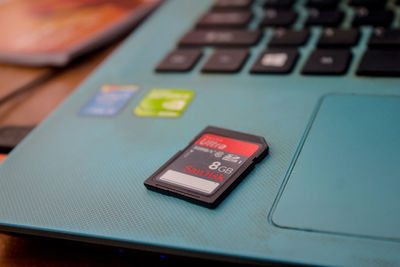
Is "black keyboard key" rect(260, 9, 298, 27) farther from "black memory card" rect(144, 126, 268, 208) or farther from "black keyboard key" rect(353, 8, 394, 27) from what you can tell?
"black memory card" rect(144, 126, 268, 208)

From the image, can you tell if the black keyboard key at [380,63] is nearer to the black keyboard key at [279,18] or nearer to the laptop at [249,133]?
the laptop at [249,133]

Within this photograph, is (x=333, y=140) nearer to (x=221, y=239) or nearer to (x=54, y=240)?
(x=221, y=239)

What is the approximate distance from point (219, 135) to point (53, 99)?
0.33 m

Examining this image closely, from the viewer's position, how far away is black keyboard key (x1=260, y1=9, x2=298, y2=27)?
0.57 metres

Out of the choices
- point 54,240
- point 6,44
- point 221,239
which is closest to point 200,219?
point 221,239

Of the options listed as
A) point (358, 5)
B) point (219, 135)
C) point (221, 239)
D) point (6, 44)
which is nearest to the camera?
point (221, 239)

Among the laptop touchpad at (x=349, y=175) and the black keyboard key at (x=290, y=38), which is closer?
the laptop touchpad at (x=349, y=175)

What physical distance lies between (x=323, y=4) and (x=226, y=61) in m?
0.17

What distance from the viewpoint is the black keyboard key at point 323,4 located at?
0.58 meters

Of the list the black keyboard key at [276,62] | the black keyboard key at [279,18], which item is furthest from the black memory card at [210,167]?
the black keyboard key at [279,18]

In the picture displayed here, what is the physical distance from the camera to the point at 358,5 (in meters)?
0.56

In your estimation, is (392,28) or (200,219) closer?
(200,219)

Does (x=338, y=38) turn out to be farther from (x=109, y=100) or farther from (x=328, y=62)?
(x=109, y=100)

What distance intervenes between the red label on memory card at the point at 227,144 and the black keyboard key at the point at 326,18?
0.24 meters
